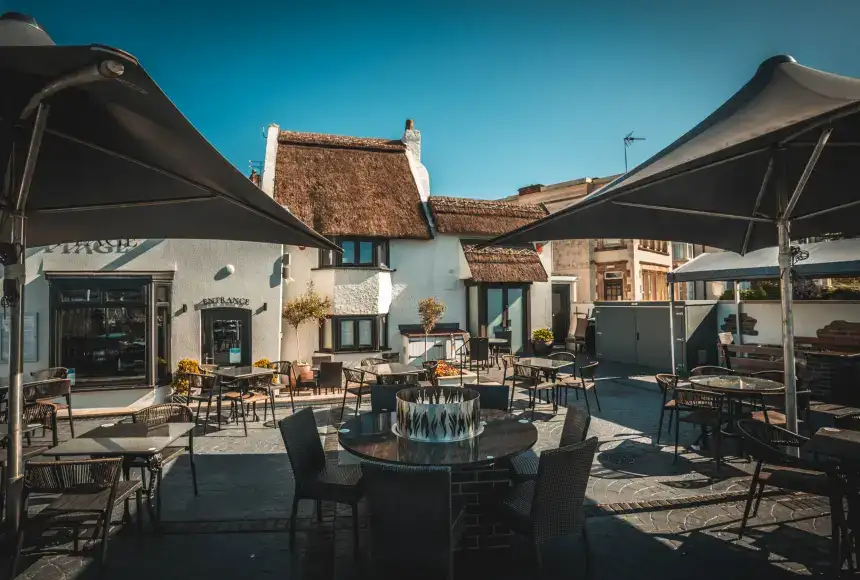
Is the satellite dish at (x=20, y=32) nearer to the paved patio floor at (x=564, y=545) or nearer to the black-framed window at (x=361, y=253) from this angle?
the paved patio floor at (x=564, y=545)

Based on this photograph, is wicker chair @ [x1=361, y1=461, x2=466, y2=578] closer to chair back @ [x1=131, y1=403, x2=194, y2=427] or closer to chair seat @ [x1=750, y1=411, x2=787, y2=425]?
chair back @ [x1=131, y1=403, x2=194, y2=427]

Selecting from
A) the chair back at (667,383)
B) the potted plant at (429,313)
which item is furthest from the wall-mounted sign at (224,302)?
the chair back at (667,383)

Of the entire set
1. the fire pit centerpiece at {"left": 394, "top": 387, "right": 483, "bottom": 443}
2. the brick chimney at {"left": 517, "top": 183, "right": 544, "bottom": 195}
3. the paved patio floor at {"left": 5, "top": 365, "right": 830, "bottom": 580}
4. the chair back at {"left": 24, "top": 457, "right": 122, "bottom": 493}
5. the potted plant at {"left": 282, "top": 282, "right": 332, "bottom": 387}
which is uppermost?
the brick chimney at {"left": 517, "top": 183, "right": 544, "bottom": 195}

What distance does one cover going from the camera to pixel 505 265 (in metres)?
17.5

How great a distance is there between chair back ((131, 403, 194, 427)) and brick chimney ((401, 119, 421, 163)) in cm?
1506

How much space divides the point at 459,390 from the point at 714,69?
7.26 meters

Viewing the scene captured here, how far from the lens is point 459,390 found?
4.46 meters

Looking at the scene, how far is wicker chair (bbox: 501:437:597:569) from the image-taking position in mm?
3373

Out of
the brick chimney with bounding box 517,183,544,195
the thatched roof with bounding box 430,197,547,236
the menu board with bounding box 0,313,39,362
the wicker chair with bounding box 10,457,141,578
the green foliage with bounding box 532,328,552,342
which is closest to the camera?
the wicker chair with bounding box 10,457,141,578

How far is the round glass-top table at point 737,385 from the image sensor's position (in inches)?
240

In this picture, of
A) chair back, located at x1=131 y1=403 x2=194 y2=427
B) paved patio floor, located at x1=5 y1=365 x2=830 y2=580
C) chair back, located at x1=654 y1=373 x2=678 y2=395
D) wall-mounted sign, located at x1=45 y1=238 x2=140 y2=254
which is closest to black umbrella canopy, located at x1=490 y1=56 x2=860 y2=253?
chair back, located at x1=654 y1=373 x2=678 y2=395

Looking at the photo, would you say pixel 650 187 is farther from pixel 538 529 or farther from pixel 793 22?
pixel 793 22

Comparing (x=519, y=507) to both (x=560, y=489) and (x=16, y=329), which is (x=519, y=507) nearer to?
(x=560, y=489)

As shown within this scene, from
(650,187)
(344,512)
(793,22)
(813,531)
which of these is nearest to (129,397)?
(344,512)
